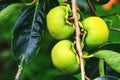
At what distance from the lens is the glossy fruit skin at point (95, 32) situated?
1365 mm

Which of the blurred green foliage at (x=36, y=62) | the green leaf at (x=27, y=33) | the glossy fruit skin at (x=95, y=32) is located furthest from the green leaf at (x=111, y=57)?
the blurred green foliage at (x=36, y=62)

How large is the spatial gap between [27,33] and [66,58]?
10.7 inches

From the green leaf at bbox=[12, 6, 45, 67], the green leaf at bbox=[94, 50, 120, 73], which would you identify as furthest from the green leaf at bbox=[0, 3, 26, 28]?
the green leaf at bbox=[94, 50, 120, 73]

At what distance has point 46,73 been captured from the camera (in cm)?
333

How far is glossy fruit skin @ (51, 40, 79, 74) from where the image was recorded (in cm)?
131

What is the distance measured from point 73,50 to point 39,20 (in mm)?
252

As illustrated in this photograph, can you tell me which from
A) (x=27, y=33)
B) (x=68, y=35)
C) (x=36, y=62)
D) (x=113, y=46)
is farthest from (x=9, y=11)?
(x=36, y=62)

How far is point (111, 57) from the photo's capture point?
4.16ft

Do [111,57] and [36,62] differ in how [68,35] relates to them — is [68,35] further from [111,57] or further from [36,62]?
[36,62]

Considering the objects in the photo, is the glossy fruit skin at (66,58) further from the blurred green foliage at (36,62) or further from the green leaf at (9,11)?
the blurred green foliage at (36,62)

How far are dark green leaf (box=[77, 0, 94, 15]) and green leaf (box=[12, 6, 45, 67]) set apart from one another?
0.14 m

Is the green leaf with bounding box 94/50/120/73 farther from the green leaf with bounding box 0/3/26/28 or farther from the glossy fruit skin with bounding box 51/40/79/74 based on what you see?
the green leaf with bounding box 0/3/26/28

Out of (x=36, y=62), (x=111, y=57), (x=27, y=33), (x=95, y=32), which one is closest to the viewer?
(x=111, y=57)

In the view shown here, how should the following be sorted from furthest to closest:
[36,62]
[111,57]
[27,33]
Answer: [36,62] → [27,33] → [111,57]
